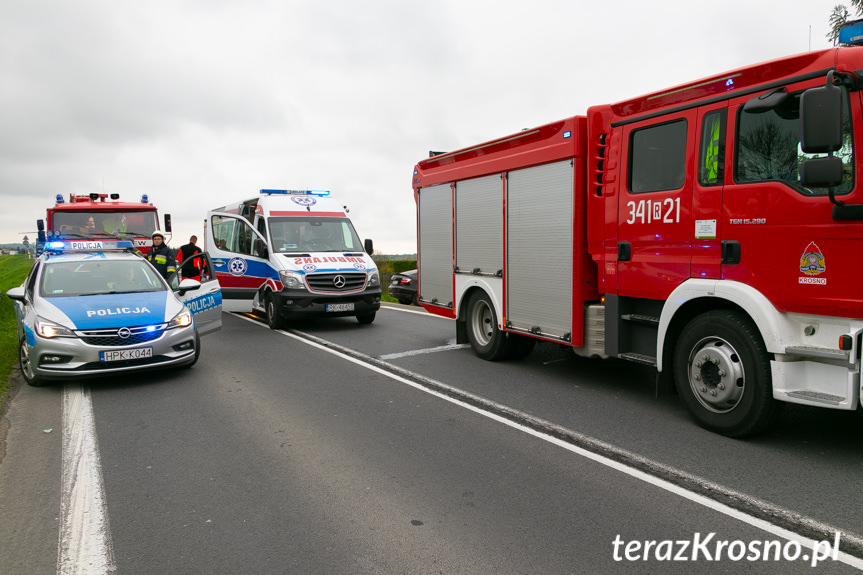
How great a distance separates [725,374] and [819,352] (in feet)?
2.48

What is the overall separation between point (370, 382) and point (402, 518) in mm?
3673

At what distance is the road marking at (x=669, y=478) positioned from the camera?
346cm

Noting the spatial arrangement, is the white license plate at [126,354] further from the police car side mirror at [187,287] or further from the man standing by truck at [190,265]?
the man standing by truck at [190,265]

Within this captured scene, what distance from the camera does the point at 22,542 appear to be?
352 centimetres

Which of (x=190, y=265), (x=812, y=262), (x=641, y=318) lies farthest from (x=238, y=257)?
(x=812, y=262)

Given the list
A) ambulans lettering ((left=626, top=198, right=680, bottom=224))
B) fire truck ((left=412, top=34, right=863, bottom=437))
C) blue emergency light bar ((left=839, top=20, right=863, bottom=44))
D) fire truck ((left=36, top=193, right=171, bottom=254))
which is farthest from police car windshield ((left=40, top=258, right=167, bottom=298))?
blue emergency light bar ((left=839, top=20, right=863, bottom=44))

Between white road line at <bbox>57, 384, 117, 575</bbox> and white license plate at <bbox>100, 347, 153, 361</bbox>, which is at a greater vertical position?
white license plate at <bbox>100, 347, 153, 361</bbox>

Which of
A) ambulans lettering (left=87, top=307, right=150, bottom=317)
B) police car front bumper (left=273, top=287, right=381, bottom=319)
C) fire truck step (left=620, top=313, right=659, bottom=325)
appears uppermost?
ambulans lettering (left=87, top=307, right=150, bottom=317)

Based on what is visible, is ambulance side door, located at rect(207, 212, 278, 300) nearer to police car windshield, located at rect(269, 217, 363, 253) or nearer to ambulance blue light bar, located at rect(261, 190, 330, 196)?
police car windshield, located at rect(269, 217, 363, 253)

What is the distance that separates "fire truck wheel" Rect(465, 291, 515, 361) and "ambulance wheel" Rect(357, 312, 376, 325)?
3.73 m

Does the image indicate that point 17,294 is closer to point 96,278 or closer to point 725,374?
point 96,278

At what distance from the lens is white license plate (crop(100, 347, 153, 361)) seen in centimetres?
689

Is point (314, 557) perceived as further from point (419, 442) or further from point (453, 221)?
point (453, 221)

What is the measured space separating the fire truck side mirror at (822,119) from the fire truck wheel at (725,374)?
1451 mm
